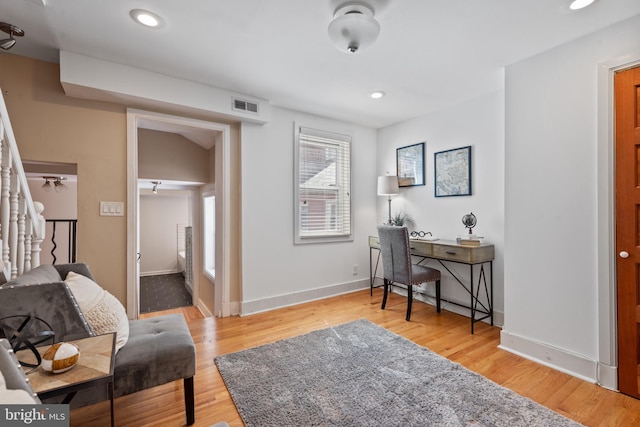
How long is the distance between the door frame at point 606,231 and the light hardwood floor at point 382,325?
0.20m

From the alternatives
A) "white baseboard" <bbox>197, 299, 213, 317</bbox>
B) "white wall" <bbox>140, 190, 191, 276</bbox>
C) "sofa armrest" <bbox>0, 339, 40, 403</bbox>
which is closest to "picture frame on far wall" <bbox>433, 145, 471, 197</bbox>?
"white baseboard" <bbox>197, 299, 213, 317</bbox>

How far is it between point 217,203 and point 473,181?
2912mm

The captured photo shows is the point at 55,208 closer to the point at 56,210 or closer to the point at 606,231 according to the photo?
the point at 56,210

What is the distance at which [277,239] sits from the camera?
11.5 ft

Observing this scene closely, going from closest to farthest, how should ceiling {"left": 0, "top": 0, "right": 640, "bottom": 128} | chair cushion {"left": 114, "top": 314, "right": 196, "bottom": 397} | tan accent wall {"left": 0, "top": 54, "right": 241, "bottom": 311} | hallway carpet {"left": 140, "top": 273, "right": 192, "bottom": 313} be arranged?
1. chair cushion {"left": 114, "top": 314, "right": 196, "bottom": 397}
2. ceiling {"left": 0, "top": 0, "right": 640, "bottom": 128}
3. tan accent wall {"left": 0, "top": 54, "right": 241, "bottom": 311}
4. hallway carpet {"left": 140, "top": 273, "right": 192, "bottom": 313}

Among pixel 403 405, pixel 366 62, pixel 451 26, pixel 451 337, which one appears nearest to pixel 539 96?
pixel 451 26

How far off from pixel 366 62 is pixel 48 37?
237 cm

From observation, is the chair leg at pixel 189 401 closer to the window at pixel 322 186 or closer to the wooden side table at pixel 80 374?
the wooden side table at pixel 80 374

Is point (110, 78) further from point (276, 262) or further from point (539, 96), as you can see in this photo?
point (539, 96)

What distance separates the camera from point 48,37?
207 centimetres

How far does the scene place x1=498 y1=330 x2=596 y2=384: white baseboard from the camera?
78.3 inches

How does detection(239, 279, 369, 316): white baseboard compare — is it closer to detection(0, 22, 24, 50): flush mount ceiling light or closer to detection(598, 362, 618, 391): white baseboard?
detection(598, 362, 618, 391): white baseboard

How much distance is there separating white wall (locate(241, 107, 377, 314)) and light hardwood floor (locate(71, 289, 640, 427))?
0.23 metres

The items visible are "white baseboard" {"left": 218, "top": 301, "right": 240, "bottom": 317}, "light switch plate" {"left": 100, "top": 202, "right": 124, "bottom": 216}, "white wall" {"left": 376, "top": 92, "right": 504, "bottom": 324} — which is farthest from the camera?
"white baseboard" {"left": 218, "top": 301, "right": 240, "bottom": 317}
